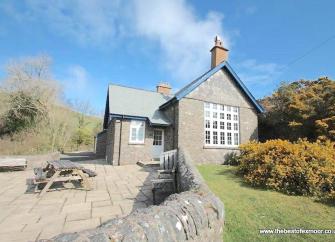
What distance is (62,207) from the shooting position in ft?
18.2

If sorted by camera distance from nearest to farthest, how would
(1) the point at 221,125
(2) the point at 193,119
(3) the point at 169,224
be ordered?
(3) the point at 169,224, (2) the point at 193,119, (1) the point at 221,125

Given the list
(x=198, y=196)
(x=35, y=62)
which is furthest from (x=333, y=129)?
(x=35, y=62)

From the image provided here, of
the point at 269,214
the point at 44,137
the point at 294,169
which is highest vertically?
the point at 44,137

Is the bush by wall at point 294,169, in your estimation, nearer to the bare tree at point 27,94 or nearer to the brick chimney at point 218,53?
the brick chimney at point 218,53

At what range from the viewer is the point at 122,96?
16.4m

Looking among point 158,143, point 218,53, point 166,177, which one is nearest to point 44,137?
point 158,143

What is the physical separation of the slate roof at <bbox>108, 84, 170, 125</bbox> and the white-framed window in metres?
0.55

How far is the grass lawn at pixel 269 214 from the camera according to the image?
4.04m

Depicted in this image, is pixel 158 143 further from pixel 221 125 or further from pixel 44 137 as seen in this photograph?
pixel 44 137

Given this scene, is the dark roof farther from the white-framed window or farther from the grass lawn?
the grass lawn

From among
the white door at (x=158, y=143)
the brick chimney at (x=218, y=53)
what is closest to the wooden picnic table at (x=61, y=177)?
the white door at (x=158, y=143)

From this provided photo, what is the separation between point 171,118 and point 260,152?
6.98m

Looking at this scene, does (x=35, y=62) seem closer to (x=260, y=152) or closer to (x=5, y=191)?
(x=5, y=191)

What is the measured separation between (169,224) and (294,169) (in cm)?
631
